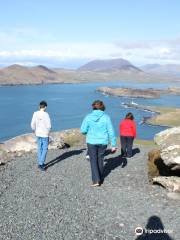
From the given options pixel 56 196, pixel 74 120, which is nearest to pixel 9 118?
pixel 74 120

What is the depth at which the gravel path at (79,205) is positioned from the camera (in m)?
8.51

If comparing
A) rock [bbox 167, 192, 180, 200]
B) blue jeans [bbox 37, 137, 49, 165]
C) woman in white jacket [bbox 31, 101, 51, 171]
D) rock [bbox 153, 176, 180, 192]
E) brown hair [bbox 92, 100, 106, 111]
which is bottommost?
rock [bbox 167, 192, 180, 200]

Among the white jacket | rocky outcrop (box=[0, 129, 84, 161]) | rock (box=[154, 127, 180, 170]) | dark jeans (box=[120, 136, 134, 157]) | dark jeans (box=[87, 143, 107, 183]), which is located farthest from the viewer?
rocky outcrop (box=[0, 129, 84, 161])

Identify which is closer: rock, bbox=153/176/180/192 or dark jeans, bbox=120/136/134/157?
rock, bbox=153/176/180/192

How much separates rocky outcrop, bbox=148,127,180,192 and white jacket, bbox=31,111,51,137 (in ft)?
12.4

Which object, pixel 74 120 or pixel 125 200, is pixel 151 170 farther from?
pixel 74 120

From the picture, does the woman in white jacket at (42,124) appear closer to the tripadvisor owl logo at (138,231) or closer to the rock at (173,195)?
the rock at (173,195)

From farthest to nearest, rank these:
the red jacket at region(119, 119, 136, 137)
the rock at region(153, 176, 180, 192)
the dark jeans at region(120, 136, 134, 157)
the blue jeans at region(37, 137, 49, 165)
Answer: the dark jeans at region(120, 136, 134, 157), the red jacket at region(119, 119, 136, 137), the blue jeans at region(37, 137, 49, 165), the rock at region(153, 176, 180, 192)

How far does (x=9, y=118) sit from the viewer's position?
364 feet

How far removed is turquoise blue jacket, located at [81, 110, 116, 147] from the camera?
1180 cm

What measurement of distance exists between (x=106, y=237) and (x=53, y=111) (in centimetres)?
11960

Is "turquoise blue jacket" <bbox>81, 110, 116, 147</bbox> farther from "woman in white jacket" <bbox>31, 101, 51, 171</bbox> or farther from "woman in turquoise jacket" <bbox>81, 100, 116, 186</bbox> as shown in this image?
"woman in white jacket" <bbox>31, 101, 51, 171</bbox>

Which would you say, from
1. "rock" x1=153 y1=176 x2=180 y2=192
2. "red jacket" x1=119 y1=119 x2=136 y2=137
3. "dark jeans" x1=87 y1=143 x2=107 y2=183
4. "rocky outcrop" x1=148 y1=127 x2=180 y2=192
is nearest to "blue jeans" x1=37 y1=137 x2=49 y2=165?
"dark jeans" x1=87 y1=143 x2=107 y2=183

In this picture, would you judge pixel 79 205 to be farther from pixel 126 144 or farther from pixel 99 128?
pixel 126 144
